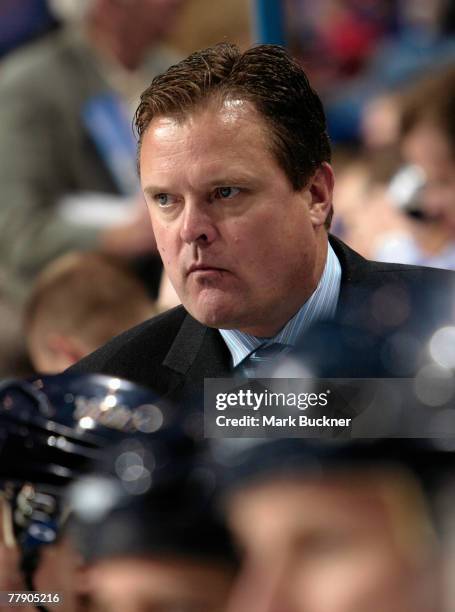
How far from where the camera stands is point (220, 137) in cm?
78

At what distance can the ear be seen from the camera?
83cm

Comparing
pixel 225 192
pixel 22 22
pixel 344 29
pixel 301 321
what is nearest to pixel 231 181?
pixel 225 192

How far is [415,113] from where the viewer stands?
1.29m

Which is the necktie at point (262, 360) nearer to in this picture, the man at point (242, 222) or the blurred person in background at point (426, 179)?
the man at point (242, 222)

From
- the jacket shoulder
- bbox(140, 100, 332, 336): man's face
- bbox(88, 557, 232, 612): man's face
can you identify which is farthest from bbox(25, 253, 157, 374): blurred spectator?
bbox(88, 557, 232, 612): man's face

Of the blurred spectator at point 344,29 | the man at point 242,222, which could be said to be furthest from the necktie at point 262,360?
the blurred spectator at point 344,29

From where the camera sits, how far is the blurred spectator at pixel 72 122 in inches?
62.2

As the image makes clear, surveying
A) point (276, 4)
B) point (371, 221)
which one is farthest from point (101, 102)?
point (371, 221)

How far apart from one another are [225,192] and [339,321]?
13 cm

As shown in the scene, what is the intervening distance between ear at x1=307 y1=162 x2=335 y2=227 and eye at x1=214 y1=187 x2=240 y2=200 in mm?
60

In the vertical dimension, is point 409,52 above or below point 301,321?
above

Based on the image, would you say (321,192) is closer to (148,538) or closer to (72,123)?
(148,538)

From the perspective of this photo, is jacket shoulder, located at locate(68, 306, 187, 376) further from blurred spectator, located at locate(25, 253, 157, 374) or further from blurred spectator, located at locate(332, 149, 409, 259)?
blurred spectator, located at locate(332, 149, 409, 259)

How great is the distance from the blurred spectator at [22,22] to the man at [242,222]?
0.90 metres
